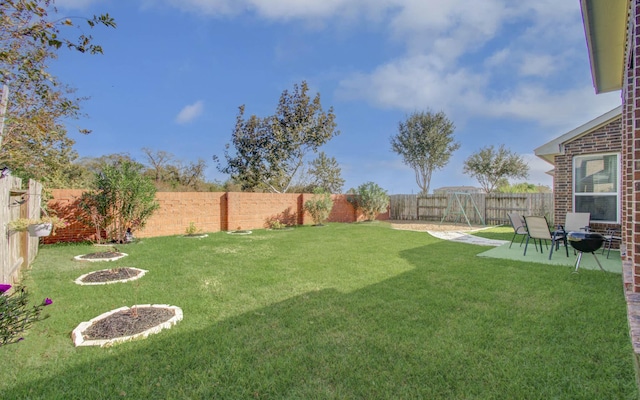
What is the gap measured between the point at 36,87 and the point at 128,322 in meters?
4.11

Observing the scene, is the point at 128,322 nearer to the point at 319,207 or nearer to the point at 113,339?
the point at 113,339

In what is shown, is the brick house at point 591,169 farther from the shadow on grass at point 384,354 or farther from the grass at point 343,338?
the shadow on grass at point 384,354

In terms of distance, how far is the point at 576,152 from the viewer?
746 centimetres

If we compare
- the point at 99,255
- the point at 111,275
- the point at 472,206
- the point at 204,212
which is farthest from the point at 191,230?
the point at 472,206

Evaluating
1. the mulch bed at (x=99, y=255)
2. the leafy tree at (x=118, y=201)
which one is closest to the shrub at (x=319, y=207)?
the leafy tree at (x=118, y=201)

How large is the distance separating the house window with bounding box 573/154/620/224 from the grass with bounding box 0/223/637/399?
3577mm

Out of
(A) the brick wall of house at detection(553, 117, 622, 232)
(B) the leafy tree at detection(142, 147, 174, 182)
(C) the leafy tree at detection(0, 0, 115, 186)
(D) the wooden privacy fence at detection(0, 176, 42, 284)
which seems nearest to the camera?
(C) the leafy tree at detection(0, 0, 115, 186)

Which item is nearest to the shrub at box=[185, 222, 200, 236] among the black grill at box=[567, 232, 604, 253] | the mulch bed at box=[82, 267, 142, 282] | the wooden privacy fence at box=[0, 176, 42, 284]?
the wooden privacy fence at box=[0, 176, 42, 284]

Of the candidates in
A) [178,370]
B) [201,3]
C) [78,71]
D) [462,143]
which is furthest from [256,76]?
[462,143]

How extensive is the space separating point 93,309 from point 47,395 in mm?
1676

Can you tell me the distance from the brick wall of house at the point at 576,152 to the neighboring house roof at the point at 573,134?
106 millimetres

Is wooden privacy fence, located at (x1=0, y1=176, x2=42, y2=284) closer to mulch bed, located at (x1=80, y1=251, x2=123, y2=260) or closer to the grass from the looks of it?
the grass

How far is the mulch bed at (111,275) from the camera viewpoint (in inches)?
177

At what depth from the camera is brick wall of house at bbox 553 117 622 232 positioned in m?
6.98
